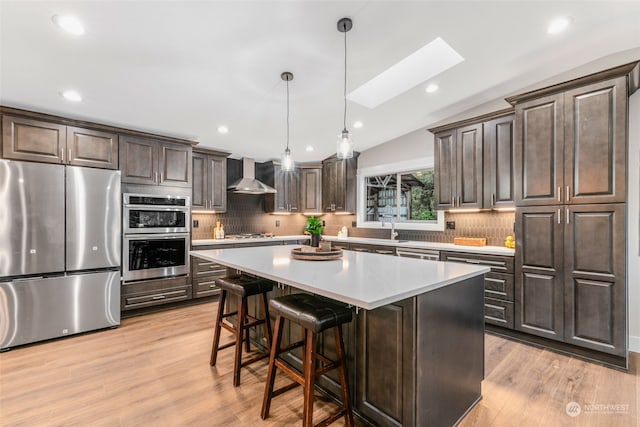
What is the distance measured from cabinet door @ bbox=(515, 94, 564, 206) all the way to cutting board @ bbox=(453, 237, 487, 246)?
79cm

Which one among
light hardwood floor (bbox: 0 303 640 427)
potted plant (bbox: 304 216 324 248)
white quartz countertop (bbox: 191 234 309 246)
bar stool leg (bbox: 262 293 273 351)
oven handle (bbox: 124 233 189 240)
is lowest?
light hardwood floor (bbox: 0 303 640 427)

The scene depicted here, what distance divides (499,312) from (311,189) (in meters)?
3.63

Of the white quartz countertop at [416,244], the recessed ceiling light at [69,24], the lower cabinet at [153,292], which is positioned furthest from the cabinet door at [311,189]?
the recessed ceiling light at [69,24]

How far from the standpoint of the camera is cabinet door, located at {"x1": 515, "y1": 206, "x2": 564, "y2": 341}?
108 inches

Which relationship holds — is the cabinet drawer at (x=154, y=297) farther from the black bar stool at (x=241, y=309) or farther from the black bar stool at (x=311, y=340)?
the black bar stool at (x=311, y=340)

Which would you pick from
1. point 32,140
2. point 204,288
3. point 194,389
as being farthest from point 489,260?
point 32,140

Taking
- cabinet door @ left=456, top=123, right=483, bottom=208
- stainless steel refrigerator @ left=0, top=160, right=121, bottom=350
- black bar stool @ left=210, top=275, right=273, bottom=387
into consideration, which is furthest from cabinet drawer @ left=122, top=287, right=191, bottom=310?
cabinet door @ left=456, top=123, right=483, bottom=208

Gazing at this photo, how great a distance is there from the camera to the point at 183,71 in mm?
2619

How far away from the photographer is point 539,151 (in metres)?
2.89

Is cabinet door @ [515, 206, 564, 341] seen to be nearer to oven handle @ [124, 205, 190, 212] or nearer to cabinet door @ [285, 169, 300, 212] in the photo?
cabinet door @ [285, 169, 300, 212]

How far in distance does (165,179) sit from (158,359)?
2280 millimetres

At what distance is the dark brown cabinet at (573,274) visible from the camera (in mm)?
2457

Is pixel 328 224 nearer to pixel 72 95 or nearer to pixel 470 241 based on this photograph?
pixel 470 241

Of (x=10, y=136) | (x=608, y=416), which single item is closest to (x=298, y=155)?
(x=10, y=136)
